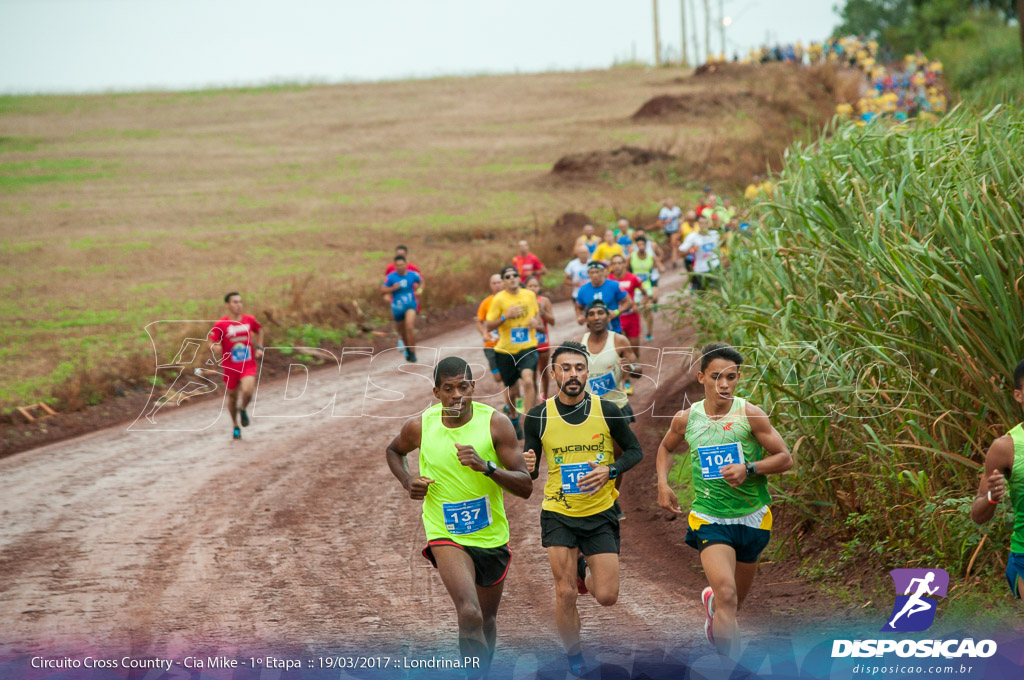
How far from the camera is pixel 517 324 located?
1266 cm

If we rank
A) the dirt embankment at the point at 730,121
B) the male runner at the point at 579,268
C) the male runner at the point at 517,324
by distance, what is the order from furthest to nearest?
the dirt embankment at the point at 730,121 → the male runner at the point at 579,268 → the male runner at the point at 517,324

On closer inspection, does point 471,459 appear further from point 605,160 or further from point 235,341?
point 605,160

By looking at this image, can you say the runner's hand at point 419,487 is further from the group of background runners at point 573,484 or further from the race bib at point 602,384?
the race bib at point 602,384

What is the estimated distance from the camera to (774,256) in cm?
934

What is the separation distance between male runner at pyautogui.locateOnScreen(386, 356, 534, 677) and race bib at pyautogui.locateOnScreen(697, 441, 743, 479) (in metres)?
1.09

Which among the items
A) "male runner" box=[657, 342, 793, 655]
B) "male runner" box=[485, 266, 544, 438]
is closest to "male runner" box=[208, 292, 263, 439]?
"male runner" box=[485, 266, 544, 438]

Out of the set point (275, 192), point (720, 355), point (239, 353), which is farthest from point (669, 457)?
point (275, 192)

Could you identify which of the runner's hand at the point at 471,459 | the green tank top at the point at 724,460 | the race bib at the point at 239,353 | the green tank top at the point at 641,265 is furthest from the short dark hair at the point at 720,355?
the green tank top at the point at 641,265

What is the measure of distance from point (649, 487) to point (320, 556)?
401 cm

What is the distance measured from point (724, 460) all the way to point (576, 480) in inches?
37.5

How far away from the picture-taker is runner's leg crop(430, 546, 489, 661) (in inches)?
217

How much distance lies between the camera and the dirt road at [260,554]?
23.1ft

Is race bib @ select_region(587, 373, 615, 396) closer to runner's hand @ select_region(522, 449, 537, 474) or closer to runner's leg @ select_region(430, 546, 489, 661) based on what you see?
runner's hand @ select_region(522, 449, 537, 474)

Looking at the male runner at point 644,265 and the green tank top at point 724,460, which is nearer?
the green tank top at point 724,460
